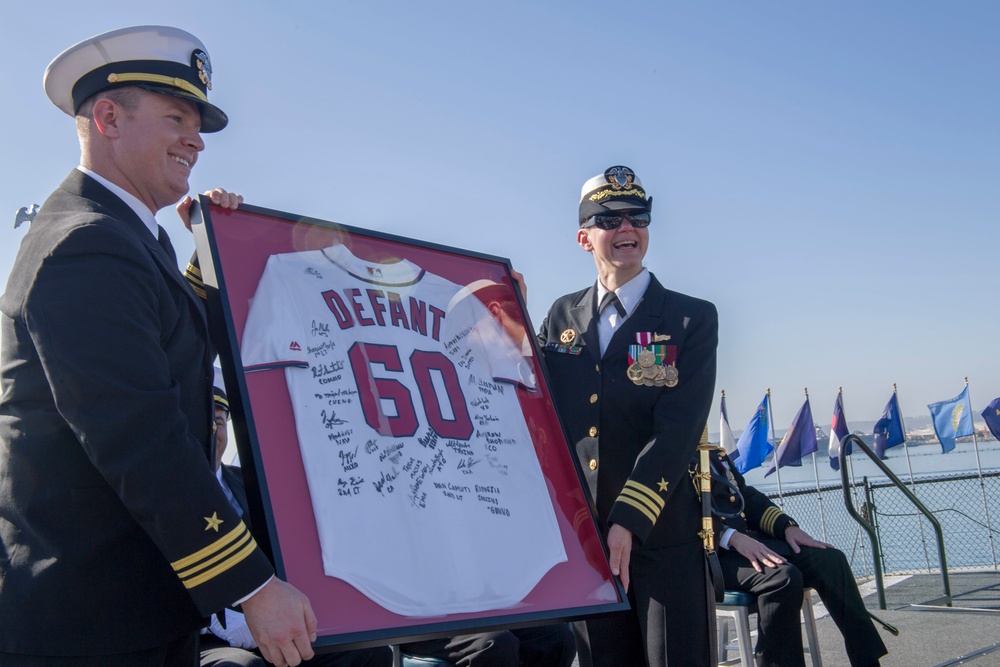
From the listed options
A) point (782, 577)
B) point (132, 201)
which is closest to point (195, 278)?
point (132, 201)

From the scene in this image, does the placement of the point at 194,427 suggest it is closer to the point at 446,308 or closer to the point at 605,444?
the point at 446,308

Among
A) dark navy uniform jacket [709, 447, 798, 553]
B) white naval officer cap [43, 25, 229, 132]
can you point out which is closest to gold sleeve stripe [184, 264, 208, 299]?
white naval officer cap [43, 25, 229, 132]

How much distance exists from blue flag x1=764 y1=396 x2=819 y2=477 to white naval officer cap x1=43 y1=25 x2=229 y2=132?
12950 millimetres

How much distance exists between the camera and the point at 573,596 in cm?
245

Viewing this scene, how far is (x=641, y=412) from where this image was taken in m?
3.04

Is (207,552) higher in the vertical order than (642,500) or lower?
higher

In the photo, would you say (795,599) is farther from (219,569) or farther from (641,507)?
(219,569)

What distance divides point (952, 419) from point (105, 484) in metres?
16.5

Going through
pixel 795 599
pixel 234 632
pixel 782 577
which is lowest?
pixel 795 599

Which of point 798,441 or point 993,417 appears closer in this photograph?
point 798,441

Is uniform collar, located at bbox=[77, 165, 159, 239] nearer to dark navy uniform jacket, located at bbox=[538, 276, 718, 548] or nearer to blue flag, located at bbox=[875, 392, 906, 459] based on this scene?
dark navy uniform jacket, located at bbox=[538, 276, 718, 548]

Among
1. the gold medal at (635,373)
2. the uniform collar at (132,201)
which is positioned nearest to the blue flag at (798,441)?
the gold medal at (635,373)

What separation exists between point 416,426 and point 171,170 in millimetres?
933

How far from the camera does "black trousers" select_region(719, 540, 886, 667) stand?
153 inches
